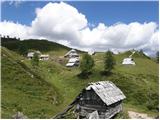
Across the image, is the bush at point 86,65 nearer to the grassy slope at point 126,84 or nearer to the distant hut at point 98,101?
the grassy slope at point 126,84

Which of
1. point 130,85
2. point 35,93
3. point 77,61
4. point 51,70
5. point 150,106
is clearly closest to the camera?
point 35,93

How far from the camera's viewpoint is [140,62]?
113m

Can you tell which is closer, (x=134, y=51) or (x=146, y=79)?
(x=146, y=79)

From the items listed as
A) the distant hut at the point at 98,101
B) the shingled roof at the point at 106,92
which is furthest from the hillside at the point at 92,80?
the distant hut at the point at 98,101

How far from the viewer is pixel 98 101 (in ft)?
130

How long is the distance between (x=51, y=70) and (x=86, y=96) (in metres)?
51.2

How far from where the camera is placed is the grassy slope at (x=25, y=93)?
46628 mm

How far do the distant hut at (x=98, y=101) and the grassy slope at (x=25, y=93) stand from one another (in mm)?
6487

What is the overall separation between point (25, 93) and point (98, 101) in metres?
19.8

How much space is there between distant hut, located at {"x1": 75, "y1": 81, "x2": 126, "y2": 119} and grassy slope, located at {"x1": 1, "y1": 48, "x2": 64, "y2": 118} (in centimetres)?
649

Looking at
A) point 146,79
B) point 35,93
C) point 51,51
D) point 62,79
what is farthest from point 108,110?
point 51,51

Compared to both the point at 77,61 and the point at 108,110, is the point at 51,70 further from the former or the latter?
the point at 108,110

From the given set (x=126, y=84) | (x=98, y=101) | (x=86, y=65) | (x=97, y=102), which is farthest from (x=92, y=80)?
(x=98, y=101)

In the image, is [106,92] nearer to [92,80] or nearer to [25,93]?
[25,93]
